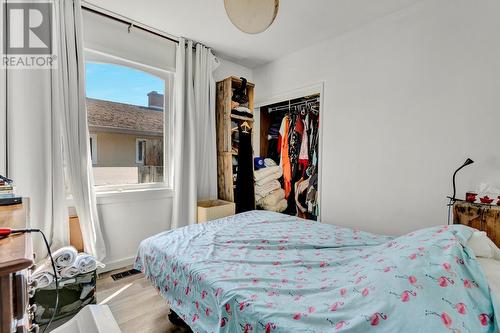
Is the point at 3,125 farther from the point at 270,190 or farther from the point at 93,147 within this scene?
the point at 270,190

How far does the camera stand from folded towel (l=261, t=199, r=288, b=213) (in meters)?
3.38

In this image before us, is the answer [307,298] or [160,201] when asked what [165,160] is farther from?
[307,298]

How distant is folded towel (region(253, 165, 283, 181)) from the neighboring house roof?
138 centimetres

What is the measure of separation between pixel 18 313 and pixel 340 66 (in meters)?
2.93

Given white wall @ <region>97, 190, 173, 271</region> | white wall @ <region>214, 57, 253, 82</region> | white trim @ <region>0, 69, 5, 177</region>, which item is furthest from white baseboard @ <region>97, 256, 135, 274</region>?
white wall @ <region>214, 57, 253, 82</region>

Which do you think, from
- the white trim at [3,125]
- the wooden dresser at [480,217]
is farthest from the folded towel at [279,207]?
the white trim at [3,125]

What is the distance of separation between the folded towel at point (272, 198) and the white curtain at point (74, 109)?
202cm

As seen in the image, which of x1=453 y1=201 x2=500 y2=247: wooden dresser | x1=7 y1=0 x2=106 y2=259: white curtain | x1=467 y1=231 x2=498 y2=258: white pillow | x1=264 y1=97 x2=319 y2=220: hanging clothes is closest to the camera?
x1=467 y1=231 x2=498 y2=258: white pillow

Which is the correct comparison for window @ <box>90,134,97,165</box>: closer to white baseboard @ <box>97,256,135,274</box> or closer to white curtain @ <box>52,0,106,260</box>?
white curtain @ <box>52,0,106,260</box>

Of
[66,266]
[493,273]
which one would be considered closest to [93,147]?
[66,266]

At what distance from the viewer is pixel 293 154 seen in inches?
128

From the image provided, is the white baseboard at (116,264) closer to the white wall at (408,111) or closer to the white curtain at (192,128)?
the white curtain at (192,128)

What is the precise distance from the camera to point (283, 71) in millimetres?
3213

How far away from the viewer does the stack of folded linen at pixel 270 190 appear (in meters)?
3.40
